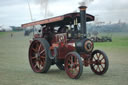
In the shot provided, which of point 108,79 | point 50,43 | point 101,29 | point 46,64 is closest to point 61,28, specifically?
point 50,43

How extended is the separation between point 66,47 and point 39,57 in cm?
111

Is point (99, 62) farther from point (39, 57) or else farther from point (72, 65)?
point (39, 57)

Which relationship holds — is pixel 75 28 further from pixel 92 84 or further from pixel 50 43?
pixel 92 84

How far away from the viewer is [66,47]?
21.9 feet

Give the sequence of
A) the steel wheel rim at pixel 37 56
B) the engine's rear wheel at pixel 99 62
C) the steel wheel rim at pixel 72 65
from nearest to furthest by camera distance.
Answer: the steel wheel rim at pixel 72 65
the engine's rear wheel at pixel 99 62
the steel wheel rim at pixel 37 56

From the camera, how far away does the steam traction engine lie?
20.6ft

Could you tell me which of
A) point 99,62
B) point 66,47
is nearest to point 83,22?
point 66,47

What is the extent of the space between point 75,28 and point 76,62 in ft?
4.14

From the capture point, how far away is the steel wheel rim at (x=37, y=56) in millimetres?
7258

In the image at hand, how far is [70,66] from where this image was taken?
20.7ft

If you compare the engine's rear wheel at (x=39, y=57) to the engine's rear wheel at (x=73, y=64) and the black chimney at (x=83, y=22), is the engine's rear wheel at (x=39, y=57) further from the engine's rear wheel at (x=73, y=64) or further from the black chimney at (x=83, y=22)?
the black chimney at (x=83, y=22)

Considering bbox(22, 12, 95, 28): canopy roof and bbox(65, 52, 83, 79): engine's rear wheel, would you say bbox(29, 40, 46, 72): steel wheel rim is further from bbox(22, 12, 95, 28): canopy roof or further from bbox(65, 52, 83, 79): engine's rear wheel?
bbox(65, 52, 83, 79): engine's rear wheel

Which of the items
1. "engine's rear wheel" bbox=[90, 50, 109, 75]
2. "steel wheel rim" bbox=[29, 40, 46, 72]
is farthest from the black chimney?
"steel wheel rim" bbox=[29, 40, 46, 72]

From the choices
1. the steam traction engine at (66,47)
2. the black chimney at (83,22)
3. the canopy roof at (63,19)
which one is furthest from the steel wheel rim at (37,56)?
the black chimney at (83,22)
